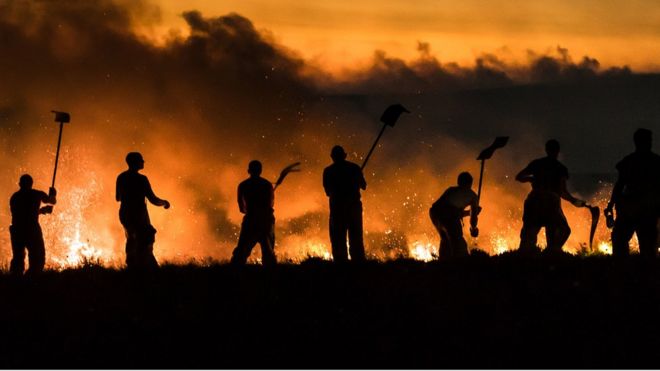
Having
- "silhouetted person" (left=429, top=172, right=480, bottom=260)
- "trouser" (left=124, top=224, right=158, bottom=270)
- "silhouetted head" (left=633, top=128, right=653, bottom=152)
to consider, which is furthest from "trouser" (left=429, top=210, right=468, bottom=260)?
"trouser" (left=124, top=224, right=158, bottom=270)

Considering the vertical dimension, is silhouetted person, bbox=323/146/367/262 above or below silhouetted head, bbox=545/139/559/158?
below

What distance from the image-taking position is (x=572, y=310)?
1572 centimetres

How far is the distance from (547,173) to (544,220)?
0.68 meters

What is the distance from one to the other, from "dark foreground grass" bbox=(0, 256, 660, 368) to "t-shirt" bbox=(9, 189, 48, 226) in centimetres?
275

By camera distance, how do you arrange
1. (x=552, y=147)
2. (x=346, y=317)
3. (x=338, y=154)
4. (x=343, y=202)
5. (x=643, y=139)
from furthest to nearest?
(x=343, y=202), (x=338, y=154), (x=552, y=147), (x=643, y=139), (x=346, y=317)

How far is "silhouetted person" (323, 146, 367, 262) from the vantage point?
67.8ft

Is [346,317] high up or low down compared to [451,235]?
down

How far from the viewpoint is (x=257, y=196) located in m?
20.5

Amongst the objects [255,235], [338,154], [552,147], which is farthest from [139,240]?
[552,147]

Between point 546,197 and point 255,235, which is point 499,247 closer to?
point 546,197

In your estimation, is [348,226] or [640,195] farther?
[348,226]

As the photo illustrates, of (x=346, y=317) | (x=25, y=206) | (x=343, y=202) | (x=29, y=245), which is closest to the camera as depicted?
(x=346, y=317)

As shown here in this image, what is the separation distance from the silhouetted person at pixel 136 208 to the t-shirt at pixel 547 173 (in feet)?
16.7

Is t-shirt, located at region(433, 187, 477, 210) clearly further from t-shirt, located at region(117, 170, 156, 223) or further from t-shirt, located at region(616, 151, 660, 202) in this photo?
t-shirt, located at region(117, 170, 156, 223)
